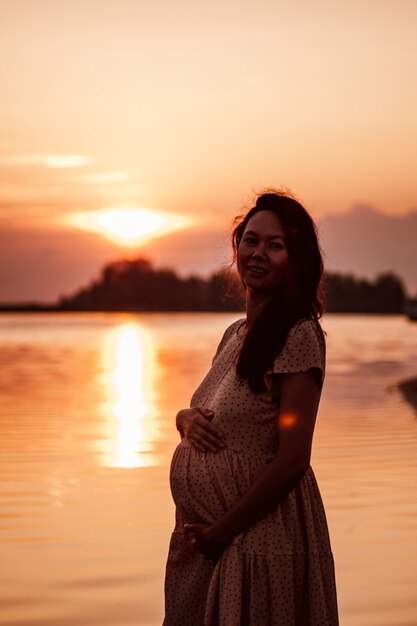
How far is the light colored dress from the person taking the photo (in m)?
3.31

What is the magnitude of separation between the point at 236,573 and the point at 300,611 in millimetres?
235

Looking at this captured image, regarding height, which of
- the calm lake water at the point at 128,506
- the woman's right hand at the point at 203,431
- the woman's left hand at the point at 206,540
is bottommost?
the calm lake water at the point at 128,506

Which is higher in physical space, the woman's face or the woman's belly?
the woman's face

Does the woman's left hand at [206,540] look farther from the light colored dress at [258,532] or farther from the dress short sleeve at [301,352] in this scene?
the dress short sleeve at [301,352]

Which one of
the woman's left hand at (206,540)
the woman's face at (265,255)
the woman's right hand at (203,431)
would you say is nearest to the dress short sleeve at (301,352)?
the woman's face at (265,255)

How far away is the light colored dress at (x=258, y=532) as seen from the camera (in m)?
3.31

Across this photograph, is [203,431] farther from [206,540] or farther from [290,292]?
[290,292]

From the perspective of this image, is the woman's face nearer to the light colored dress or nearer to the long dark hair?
the long dark hair

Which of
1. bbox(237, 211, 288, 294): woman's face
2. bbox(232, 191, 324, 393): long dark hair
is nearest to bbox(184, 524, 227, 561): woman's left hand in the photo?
bbox(232, 191, 324, 393): long dark hair

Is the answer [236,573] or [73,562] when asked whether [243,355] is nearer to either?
[236,573]

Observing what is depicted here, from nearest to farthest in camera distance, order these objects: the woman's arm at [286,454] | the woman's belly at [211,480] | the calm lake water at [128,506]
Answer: the woman's arm at [286,454], the woman's belly at [211,480], the calm lake water at [128,506]

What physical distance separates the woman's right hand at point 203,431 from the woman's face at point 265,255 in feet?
1.27

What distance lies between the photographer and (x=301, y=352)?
3.26 m

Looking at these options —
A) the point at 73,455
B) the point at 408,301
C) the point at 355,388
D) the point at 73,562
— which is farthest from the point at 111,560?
the point at 408,301
